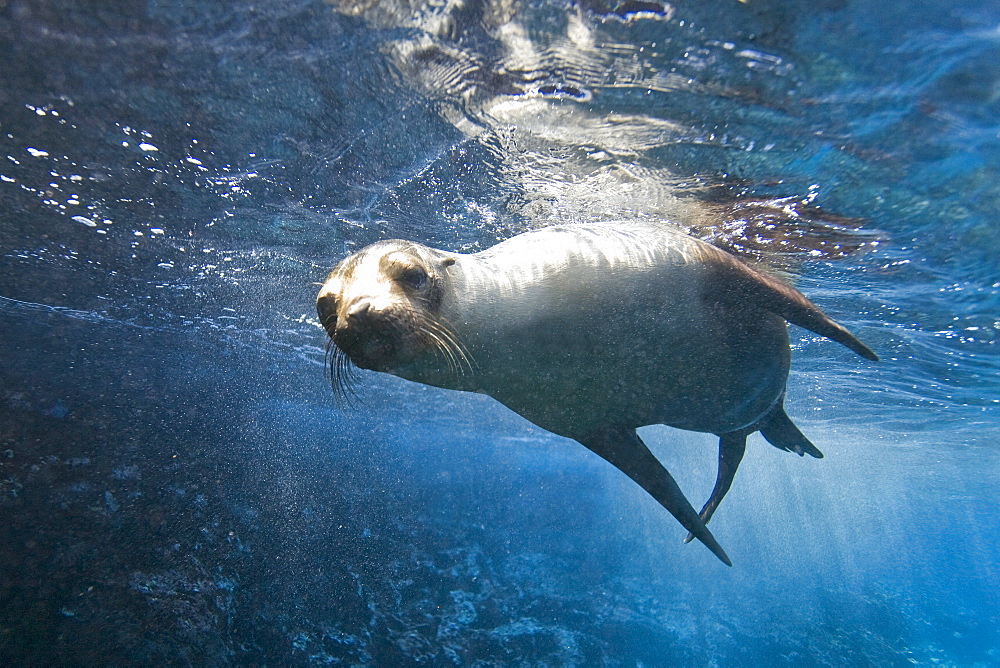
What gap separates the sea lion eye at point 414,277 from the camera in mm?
2574

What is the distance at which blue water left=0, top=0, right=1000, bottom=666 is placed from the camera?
4031 mm

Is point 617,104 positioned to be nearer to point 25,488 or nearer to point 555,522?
point 25,488

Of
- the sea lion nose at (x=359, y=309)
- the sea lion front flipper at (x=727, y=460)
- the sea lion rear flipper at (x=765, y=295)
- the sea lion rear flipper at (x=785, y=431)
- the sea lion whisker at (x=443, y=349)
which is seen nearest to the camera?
the sea lion nose at (x=359, y=309)

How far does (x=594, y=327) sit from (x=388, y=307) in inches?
59.1

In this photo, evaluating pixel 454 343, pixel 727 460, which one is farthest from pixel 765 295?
pixel 727 460

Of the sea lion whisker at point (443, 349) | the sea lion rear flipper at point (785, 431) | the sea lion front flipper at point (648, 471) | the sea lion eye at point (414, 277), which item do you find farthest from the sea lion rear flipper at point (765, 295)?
the sea lion eye at point (414, 277)

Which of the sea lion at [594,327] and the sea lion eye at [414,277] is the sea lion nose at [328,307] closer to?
the sea lion at [594,327]

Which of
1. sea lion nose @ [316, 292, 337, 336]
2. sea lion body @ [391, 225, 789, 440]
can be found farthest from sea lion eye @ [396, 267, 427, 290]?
sea lion nose @ [316, 292, 337, 336]

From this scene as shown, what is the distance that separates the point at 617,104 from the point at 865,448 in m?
32.4

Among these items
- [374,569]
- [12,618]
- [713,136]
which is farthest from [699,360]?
[374,569]

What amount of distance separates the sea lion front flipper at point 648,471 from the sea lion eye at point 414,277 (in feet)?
5.74

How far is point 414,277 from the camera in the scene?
2629 mm

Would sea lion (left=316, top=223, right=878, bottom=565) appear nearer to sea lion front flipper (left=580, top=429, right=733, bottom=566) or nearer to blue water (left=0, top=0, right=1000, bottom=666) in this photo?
sea lion front flipper (left=580, top=429, right=733, bottom=566)

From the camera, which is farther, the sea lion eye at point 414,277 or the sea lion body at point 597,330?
the sea lion body at point 597,330
